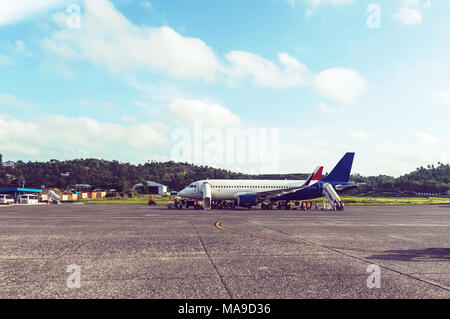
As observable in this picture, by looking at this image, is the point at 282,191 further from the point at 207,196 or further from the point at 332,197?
the point at 207,196

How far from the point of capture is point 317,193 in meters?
51.1

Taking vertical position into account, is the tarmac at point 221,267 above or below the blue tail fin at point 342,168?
below

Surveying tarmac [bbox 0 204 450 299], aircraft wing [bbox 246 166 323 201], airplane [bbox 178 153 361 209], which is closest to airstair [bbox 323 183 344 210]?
airplane [bbox 178 153 361 209]

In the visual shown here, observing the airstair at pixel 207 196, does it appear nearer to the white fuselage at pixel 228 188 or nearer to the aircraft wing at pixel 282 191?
the white fuselage at pixel 228 188

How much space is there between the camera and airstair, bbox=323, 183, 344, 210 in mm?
46231

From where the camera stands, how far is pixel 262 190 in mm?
49781

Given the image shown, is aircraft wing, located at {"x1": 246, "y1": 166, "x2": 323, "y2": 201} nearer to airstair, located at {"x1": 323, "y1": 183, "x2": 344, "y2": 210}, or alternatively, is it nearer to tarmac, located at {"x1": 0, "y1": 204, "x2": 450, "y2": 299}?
airstair, located at {"x1": 323, "y1": 183, "x2": 344, "y2": 210}

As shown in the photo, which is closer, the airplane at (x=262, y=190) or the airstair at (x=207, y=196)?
the airstair at (x=207, y=196)

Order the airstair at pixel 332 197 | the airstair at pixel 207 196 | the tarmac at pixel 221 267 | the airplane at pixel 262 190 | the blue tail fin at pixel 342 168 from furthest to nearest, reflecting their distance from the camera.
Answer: the blue tail fin at pixel 342 168, the airplane at pixel 262 190, the airstair at pixel 332 197, the airstair at pixel 207 196, the tarmac at pixel 221 267

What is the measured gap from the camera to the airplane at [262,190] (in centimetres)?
4753

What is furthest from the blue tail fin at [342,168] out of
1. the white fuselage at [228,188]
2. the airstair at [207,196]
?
the airstair at [207,196]

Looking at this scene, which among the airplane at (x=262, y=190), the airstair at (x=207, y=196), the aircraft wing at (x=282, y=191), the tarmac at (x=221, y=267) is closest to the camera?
the tarmac at (x=221, y=267)

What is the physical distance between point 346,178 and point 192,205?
26.0 meters
